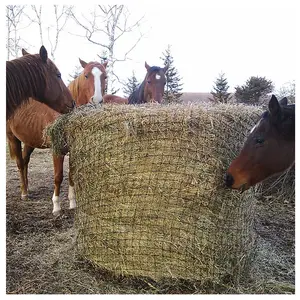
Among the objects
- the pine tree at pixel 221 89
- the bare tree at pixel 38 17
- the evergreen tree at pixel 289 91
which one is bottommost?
the evergreen tree at pixel 289 91

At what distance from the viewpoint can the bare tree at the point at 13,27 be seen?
104 inches

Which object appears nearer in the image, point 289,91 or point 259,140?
point 259,140

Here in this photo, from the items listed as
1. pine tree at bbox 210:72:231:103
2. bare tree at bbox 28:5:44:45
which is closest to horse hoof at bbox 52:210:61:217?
bare tree at bbox 28:5:44:45

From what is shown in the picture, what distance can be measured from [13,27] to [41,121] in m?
1.14

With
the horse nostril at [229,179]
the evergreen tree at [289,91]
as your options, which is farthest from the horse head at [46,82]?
the evergreen tree at [289,91]

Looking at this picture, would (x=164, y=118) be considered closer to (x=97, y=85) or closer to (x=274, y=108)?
(x=274, y=108)

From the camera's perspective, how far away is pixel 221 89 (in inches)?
131

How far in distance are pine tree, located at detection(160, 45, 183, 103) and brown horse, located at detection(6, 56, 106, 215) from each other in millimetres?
789

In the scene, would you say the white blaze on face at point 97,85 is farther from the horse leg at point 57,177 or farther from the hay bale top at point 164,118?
the hay bale top at point 164,118

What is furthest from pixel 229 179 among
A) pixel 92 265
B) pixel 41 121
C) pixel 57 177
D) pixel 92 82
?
pixel 41 121

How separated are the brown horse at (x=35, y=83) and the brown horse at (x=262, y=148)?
160 centimetres

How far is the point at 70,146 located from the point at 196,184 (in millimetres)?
1061
